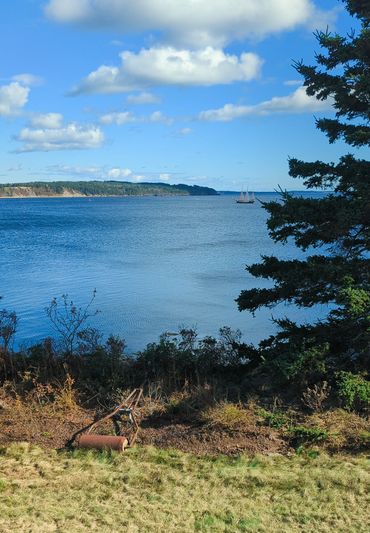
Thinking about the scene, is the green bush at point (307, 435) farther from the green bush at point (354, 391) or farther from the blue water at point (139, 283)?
the blue water at point (139, 283)

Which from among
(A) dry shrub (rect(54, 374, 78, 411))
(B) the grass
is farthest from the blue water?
(B) the grass

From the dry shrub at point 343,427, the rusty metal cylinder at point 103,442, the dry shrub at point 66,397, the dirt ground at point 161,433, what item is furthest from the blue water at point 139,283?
the rusty metal cylinder at point 103,442

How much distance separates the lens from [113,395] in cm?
922

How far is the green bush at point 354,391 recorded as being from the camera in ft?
26.1

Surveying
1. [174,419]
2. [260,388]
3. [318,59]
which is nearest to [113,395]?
[174,419]

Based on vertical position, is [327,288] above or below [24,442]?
above

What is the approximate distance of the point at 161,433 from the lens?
819cm

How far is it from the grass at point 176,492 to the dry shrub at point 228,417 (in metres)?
0.85

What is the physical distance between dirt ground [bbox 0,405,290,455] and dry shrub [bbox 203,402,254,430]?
0.08m

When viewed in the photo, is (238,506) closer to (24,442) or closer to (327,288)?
(24,442)

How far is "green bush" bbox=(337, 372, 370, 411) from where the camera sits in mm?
7965

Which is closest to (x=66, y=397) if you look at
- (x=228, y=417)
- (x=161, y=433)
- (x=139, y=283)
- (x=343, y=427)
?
(x=161, y=433)

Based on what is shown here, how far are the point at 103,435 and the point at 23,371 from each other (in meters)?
3.52

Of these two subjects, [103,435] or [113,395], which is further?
[113,395]
